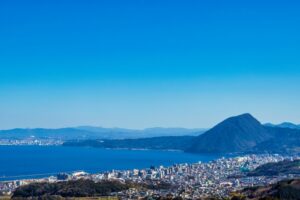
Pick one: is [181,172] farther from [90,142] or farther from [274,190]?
[90,142]

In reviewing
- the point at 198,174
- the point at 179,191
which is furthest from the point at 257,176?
the point at 179,191

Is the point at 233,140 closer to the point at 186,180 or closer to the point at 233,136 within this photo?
the point at 233,136

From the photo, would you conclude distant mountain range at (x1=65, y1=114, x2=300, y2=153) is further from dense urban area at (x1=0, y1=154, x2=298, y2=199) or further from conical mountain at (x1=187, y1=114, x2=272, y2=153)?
dense urban area at (x1=0, y1=154, x2=298, y2=199)

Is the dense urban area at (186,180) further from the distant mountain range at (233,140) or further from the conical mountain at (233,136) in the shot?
the conical mountain at (233,136)

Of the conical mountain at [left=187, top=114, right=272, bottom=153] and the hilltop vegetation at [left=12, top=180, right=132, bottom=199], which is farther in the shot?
the conical mountain at [left=187, top=114, right=272, bottom=153]

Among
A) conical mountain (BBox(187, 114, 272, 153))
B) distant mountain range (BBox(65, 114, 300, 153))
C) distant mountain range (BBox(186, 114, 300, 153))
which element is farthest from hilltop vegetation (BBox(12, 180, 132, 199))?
conical mountain (BBox(187, 114, 272, 153))

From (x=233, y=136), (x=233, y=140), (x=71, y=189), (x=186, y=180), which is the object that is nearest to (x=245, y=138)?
(x=233, y=136)

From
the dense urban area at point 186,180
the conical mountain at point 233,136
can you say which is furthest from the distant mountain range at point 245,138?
the dense urban area at point 186,180
